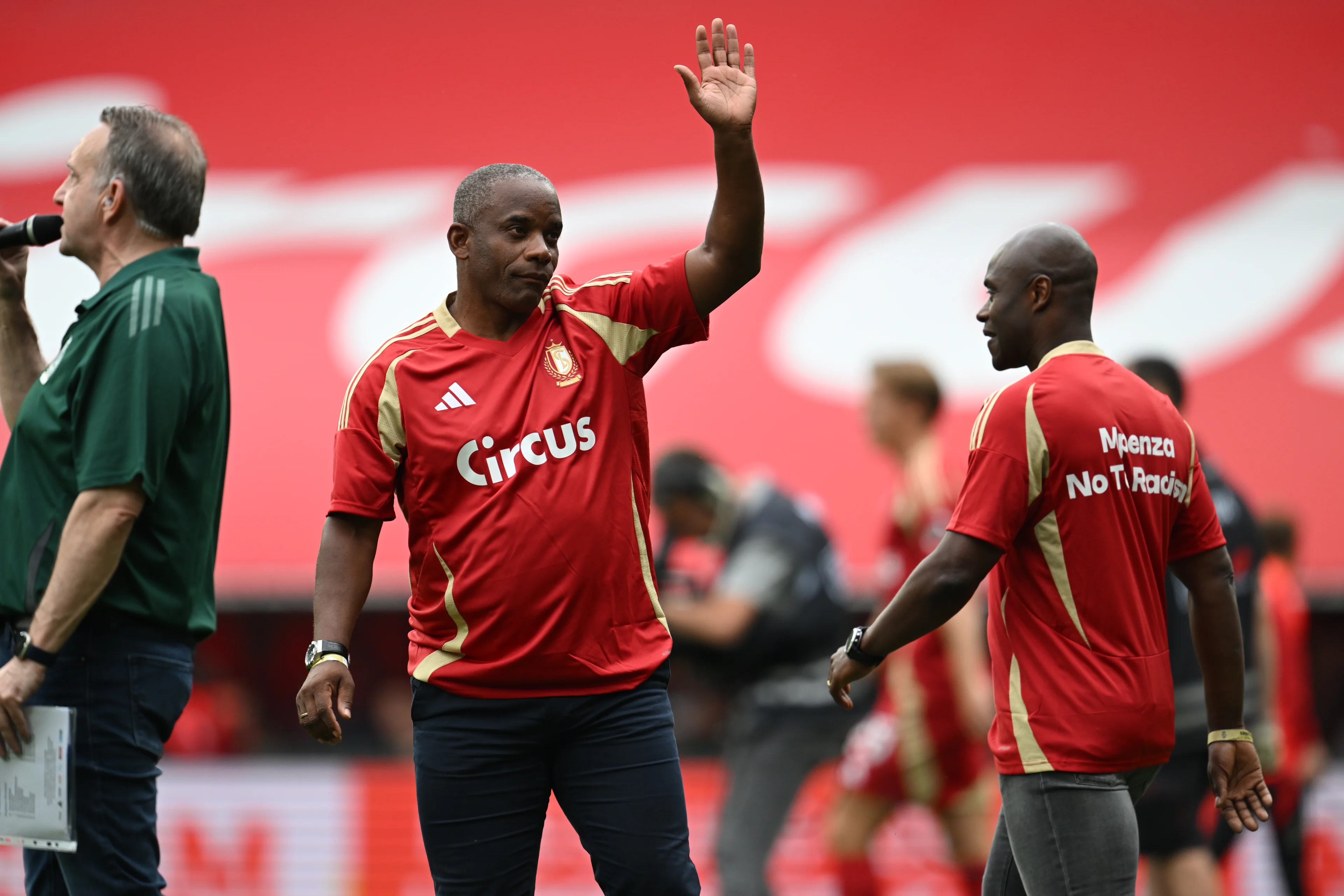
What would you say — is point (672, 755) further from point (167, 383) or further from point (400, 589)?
point (400, 589)

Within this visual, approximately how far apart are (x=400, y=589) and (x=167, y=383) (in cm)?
490

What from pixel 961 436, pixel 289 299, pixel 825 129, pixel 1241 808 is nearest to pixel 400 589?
pixel 289 299

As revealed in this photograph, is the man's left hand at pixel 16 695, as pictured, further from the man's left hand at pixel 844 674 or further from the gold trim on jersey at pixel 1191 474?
the gold trim on jersey at pixel 1191 474

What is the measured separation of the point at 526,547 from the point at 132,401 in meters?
0.90

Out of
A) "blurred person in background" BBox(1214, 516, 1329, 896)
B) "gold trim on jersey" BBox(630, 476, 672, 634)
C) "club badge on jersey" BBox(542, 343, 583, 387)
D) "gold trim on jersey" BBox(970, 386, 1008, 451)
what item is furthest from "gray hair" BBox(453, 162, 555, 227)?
"blurred person in background" BBox(1214, 516, 1329, 896)

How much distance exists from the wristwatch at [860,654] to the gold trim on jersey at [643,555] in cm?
40

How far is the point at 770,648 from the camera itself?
224 inches

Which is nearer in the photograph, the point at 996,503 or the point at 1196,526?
the point at 996,503

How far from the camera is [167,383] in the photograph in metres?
3.12

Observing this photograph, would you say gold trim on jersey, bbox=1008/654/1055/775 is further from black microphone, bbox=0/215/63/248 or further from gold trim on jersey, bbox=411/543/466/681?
black microphone, bbox=0/215/63/248

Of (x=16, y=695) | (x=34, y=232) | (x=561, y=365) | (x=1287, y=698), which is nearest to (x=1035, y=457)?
(x=561, y=365)

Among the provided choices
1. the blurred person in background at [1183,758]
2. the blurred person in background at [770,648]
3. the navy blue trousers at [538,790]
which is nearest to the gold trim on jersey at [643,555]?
the navy blue trousers at [538,790]

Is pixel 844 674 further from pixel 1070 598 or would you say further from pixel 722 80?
pixel 722 80

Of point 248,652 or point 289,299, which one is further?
point 289,299
